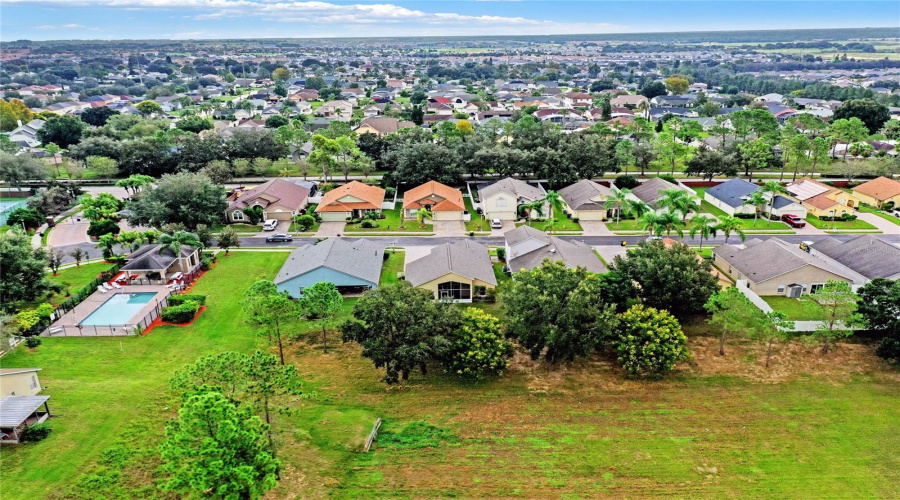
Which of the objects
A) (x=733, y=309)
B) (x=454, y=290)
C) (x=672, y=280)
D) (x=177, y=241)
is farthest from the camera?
(x=177, y=241)

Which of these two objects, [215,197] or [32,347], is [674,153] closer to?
[215,197]

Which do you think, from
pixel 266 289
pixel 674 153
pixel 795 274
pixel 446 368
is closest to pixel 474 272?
pixel 446 368

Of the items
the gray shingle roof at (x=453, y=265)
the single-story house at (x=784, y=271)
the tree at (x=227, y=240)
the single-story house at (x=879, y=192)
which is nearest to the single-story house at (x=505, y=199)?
the gray shingle roof at (x=453, y=265)

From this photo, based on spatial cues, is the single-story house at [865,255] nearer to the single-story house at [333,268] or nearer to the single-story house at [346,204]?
the single-story house at [333,268]

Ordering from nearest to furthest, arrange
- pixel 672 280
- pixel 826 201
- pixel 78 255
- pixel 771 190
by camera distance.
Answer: pixel 672 280 < pixel 78 255 < pixel 826 201 < pixel 771 190

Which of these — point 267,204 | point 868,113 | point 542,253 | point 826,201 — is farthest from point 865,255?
point 868,113

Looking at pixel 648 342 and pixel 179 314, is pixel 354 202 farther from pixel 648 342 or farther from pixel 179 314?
pixel 648 342

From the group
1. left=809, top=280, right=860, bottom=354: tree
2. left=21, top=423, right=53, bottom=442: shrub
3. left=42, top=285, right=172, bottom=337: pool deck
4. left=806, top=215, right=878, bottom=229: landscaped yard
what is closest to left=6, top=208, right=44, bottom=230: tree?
left=42, top=285, right=172, bottom=337: pool deck
